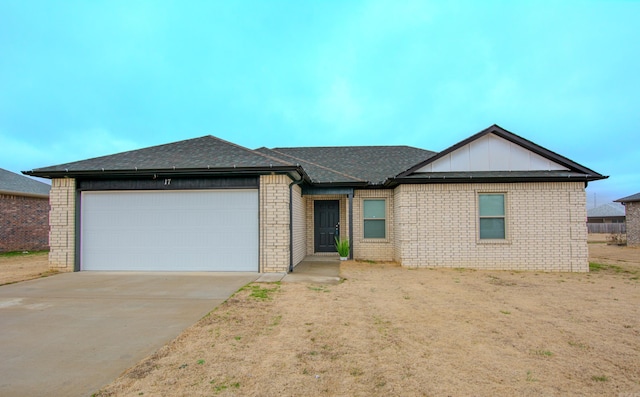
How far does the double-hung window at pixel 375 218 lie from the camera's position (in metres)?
12.3

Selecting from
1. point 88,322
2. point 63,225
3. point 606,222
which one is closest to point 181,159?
point 63,225

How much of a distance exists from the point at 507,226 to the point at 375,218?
4225 mm

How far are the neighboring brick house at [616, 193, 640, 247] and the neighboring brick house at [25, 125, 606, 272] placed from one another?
1657 centimetres

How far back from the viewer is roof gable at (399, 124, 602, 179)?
1028cm

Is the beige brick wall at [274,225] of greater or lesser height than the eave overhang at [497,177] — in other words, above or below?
below

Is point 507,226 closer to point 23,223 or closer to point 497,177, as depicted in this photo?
point 497,177

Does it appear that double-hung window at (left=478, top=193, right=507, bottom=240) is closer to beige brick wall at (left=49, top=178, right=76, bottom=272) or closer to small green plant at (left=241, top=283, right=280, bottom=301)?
small green plant at (left=241, top=283, right=280, bottom=301)

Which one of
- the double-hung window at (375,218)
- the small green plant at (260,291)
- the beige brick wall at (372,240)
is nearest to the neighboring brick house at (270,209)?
the beige brick wall at (372,240)

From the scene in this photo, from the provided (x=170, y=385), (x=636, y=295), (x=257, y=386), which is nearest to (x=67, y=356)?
(x=170, y=385)

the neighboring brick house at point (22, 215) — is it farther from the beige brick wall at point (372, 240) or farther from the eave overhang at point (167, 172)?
the beige brick wall at point (372, 240)

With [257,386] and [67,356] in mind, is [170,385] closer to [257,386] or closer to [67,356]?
[257,386]

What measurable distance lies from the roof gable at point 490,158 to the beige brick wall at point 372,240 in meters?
2.10

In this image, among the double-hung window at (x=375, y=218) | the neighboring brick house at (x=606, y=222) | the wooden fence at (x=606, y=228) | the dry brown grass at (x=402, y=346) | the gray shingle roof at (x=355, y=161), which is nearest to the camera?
the dry brown grass at (x=402, y=346)

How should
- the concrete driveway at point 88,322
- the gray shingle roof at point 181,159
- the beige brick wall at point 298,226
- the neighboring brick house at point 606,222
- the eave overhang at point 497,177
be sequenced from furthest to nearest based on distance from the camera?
the neighboring brick house at point 606,222
the beige brick wall at point 298,226
the eave overhang at point 497,177
the gray shingle roof at point 181,159
the concrete driveway at point 88,322
